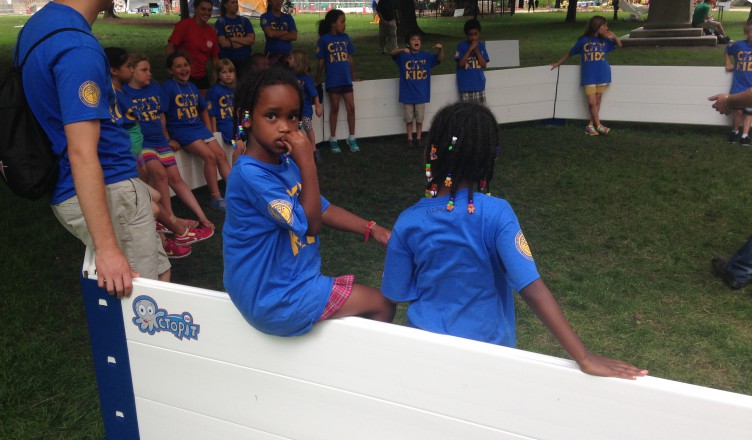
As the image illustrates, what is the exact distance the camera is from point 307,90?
795 cm

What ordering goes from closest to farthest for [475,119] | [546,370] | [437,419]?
[546,370], [437,419], [475,119]

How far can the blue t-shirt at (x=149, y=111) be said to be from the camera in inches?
224

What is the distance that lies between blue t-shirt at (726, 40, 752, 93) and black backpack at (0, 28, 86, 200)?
29.5 ft

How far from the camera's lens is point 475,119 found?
7.13ft

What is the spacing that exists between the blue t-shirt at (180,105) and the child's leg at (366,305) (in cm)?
430

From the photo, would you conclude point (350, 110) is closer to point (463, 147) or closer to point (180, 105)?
point (180, 105)

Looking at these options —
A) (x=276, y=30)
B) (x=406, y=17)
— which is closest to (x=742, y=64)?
(x=276, y=30)

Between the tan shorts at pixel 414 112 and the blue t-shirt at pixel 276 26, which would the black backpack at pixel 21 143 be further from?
the tan shorts at pixel 414 112

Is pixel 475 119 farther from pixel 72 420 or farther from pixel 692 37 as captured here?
pixel 692 37

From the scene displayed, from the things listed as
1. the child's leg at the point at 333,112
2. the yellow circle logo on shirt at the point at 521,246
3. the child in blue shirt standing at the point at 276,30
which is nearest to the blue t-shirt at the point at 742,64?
the child's leg at the point at 333,112

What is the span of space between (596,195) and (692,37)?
14.3 meters

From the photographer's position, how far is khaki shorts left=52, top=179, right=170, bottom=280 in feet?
8.75

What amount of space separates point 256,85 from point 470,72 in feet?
24.9

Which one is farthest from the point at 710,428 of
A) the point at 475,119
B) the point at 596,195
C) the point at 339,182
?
the point at 339,182
